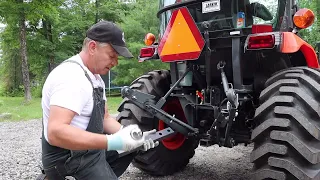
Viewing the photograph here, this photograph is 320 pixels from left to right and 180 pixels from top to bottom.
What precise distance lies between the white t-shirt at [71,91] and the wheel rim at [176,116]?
1982mm

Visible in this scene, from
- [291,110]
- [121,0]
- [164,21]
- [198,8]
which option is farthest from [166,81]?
[121,0]

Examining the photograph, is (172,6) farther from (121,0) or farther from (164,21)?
(121,0)

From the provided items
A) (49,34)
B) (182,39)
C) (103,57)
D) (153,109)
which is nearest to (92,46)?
(103,57)

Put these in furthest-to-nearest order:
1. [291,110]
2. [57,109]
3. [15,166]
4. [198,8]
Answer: [15,166] → [198,8] → [291,110] → [57,109]

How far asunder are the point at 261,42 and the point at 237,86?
0.55 metres

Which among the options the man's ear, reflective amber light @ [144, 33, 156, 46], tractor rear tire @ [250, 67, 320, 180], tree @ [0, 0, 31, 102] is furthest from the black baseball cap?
tree @ [0, 0, 31, 102]

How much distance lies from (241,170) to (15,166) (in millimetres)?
3462

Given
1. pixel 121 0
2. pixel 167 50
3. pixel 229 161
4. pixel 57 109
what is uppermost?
pixel 121 0

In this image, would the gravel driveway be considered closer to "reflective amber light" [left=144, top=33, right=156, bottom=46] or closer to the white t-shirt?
"reflective amber light" [left=144, top=33, right=156, bottom=46]

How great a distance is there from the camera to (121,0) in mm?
23891

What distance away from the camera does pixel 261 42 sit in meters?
3.42

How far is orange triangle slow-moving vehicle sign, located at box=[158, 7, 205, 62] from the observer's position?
3900 millimetres

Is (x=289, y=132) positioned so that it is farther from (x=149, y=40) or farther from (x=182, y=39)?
(x=149, y=40)

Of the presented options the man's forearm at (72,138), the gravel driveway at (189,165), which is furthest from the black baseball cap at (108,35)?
the gravel driveway at (189,165)
